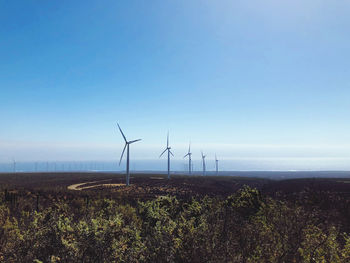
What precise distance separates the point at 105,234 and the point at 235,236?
899 cm

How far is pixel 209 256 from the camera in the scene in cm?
1124

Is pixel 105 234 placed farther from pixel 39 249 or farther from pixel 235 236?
pixel 235 236

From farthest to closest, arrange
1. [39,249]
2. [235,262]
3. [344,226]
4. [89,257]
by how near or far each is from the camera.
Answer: [344,226]
[39,249]
[89,257]
[235,262]

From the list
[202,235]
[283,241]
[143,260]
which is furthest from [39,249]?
[283,241]

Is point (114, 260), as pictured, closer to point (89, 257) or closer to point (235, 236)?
point (89, 257)

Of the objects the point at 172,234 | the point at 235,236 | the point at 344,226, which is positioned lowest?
the point at 344,226

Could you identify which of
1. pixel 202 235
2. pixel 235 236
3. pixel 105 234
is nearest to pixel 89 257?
pixel 105 234

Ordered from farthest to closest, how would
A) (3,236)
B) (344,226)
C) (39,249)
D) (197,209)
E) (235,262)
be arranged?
1. (344,226)
2. (197,209)
3. (3,236)
4. (39,249)
5. (235,262)

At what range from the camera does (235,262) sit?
10.8 metres

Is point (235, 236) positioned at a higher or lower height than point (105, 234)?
lower

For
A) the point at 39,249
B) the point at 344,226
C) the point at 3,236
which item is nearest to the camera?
the point at 39,249

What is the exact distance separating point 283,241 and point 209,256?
17.0 feet

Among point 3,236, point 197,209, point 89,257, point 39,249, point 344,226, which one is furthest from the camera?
point 344,226

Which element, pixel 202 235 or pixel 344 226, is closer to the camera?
pixel 202 235
